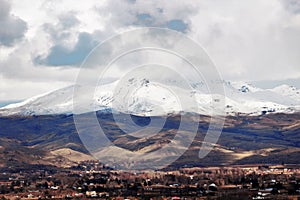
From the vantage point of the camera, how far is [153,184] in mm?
129750

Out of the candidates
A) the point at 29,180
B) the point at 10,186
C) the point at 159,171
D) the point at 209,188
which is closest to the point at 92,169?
the point at 159,171

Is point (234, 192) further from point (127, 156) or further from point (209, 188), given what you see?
point (127, 156)

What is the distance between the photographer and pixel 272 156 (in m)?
198

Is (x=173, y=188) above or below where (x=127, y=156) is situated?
below

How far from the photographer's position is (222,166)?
181m

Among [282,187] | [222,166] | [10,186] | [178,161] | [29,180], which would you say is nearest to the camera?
[282,187]

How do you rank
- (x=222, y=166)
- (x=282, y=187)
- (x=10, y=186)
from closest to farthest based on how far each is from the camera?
(x=282, y=187), (x=10, y=186), (x=222, y=166)

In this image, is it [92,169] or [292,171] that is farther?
[92,169]

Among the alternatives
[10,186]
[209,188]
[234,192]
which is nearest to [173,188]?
[209,188]

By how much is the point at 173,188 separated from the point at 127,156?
251 ft

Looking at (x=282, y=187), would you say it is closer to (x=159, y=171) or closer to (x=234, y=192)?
(x=234, y=192)

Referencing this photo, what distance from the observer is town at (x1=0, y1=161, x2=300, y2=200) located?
111 metres

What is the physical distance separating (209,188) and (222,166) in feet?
200

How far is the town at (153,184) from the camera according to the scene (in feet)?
363
